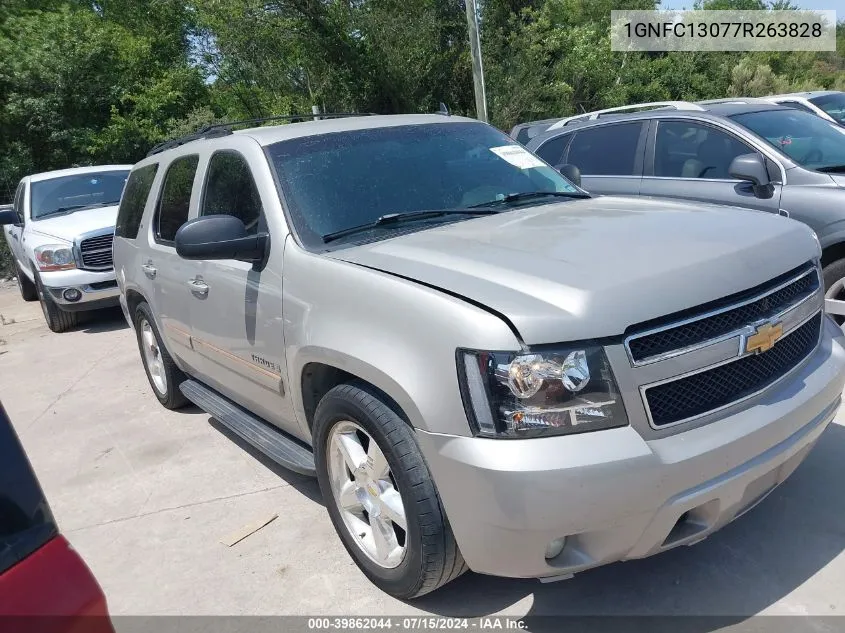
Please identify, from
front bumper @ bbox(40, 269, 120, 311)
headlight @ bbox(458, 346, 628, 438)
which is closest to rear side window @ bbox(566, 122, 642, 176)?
headlight @ bbox(458, 346, 628, 438)

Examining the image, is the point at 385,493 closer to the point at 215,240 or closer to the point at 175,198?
the point at 215,240

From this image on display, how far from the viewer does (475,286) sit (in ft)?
7.92

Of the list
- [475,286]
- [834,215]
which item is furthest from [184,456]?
[834,215]

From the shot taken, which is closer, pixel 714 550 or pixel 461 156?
pixel 714 550

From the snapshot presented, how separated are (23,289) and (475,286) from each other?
10.8m

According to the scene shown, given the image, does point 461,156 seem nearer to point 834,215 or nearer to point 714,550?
point 714,550

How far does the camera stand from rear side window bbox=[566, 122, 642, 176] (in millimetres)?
6285

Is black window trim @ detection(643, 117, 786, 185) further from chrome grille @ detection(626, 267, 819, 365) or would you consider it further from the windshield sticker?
chrome grille @ detection(626, 267, 819, 365)

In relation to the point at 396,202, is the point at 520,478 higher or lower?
lower

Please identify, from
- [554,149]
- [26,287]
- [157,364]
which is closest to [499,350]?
[157,364]

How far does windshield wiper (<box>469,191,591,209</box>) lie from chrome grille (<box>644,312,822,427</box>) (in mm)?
1451

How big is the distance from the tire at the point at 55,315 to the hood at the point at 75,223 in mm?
586

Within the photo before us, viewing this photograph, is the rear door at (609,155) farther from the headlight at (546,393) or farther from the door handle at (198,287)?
the headlight at (546,393)

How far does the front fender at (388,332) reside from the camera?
7.48ft
